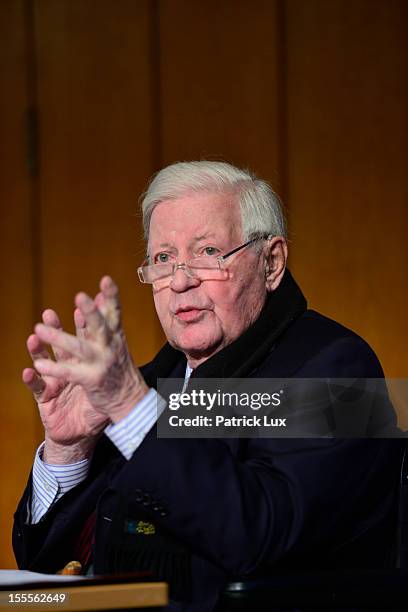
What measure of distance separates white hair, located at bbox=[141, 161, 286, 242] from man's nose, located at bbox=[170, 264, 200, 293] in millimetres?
157

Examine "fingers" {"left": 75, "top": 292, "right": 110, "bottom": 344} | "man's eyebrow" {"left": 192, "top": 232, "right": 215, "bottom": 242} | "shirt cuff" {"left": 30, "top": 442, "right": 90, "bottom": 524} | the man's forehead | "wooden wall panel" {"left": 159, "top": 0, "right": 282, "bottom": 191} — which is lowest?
"shirt cuff" {"left": 30, "top": 442, "right": 90, "bottom": 524}

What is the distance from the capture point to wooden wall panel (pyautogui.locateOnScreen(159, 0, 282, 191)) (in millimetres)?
3615

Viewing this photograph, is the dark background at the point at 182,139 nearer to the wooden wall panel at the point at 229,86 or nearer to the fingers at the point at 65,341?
the wooden wall panel at the point at 229,86

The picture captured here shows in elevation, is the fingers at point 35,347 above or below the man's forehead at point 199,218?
below

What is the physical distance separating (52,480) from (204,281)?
1.76ft

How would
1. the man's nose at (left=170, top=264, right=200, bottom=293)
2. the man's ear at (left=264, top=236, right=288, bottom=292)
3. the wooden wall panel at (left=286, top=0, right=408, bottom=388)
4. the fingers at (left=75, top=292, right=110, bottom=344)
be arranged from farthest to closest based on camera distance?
the wooden wall panel at (left=286, top=0, right=408, bottom=388) < the man's ear at (left=264, top=236, right=288, bottom=292) < the man's nose at (left=170, top=264, right=200, bottom=293) < the fingers at (left=75, top=292, right=110, bottom=344)

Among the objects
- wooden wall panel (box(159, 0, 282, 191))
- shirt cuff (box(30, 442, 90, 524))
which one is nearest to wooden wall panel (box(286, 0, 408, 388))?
wooden wall panel (box(159, 0, 282, 191))

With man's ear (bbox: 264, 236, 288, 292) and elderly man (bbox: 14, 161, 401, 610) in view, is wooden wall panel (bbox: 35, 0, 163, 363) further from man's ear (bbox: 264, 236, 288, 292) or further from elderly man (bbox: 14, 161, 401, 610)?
man's ear (bbox: 264, 236, 288, 292)

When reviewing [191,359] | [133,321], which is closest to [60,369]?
[191,359]

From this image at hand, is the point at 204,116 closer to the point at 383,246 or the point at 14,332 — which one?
the point at 383,246

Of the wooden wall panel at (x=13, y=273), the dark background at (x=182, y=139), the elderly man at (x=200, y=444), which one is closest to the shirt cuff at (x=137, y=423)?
the elderly man at (x=200, y=444)

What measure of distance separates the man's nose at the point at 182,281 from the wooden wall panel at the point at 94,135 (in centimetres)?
Answer: 160

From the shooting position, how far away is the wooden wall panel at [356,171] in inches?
Answer: 142

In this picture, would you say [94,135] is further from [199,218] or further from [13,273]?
[199,218]
